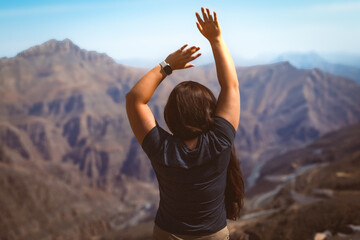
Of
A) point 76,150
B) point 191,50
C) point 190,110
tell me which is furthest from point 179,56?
point 76,150

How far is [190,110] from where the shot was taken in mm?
2631

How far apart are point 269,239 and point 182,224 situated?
379 inches

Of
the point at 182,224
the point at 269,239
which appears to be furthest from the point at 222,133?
the point at 269,239

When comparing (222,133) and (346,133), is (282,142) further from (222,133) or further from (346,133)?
(222,133)

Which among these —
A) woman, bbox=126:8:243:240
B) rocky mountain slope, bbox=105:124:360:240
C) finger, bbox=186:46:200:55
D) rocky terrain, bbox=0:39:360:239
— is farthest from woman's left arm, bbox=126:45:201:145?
rocky terrain, bbox=0:39:360:239

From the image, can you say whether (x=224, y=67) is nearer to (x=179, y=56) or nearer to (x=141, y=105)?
(x=179, y=56)

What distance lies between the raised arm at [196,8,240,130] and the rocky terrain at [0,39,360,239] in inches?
Answer: 2650

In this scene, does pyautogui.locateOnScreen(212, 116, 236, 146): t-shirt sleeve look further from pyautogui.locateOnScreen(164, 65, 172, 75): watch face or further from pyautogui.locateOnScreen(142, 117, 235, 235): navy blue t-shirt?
pyautogui.locateOnScreen(164, 65, 172, 75): watch face

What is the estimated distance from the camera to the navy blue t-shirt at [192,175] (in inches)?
104

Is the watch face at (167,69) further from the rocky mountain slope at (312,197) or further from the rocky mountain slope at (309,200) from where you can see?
the rocky mountain slope at (312,197)

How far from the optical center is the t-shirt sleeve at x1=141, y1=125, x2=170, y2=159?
2.63m

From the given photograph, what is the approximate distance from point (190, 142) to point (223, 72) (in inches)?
23.5

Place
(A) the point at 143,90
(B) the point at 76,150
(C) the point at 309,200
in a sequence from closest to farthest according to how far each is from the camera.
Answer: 1. (A) the point at 143,90
2. (C) the point at 309,200
3. (B) the point at 76,150

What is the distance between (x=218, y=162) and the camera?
2.69 m
